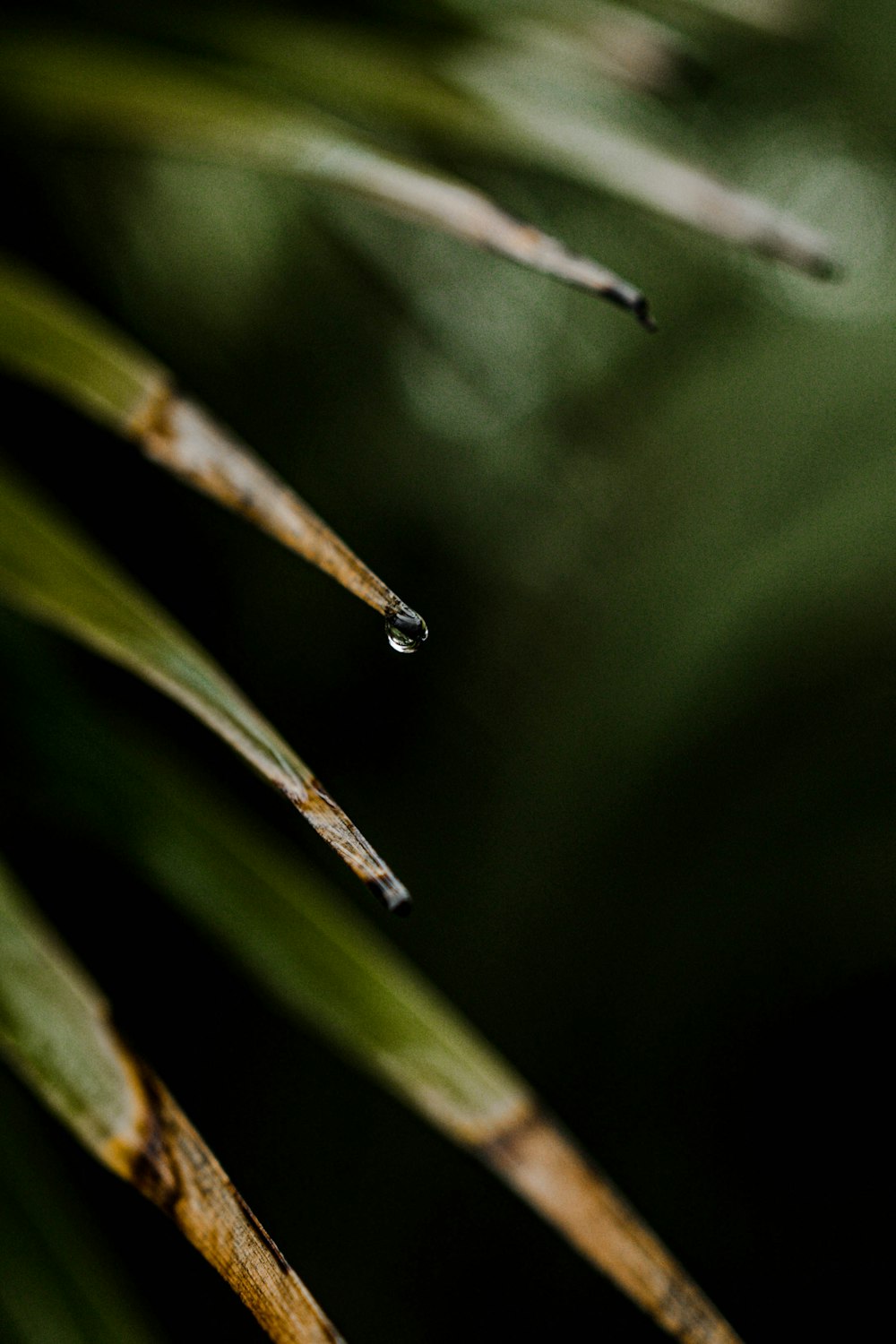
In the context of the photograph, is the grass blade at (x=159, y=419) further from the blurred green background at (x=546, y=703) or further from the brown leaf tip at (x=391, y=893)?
the blurred green background at (x=546, y=703)

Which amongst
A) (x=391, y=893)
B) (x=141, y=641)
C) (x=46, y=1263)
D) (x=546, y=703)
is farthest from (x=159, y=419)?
(x=546, y=703)

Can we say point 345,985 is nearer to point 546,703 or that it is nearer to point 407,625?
point 407,625

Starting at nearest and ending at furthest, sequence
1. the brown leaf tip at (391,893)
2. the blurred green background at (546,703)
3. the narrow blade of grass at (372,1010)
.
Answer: the brown leaf tip at (391,893), the narrow blade of grass at (372,1010), the blurred green background at (546,703)

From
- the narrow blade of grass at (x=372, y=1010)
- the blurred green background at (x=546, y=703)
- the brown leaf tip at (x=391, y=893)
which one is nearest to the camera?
the brown leaf tip at (x=391, y=893)

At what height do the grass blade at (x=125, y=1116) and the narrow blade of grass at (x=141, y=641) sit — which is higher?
the narrow blade of grass at (x=141, y=641)

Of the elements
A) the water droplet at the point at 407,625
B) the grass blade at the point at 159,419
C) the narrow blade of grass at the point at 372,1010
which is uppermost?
the grass blade at the point at 159,419

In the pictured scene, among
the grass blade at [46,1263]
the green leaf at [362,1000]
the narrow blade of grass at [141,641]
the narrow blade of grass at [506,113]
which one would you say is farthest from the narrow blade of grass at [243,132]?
the grass blade at [46,1263]

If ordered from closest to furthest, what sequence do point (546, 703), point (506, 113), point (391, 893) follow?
1. point (391, 893)
2. point (506, 113)
3. point (546, 703)

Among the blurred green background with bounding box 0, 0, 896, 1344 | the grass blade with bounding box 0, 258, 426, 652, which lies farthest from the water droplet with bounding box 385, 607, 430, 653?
the blurred green background with bounding box 0, 0, 896, 1344
